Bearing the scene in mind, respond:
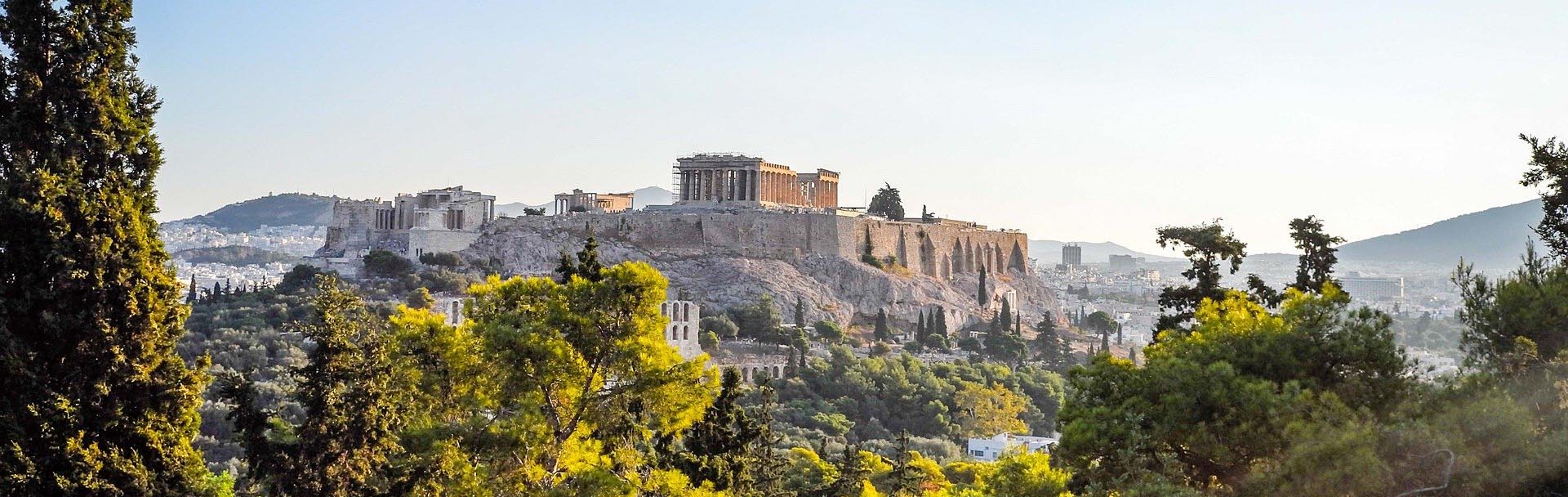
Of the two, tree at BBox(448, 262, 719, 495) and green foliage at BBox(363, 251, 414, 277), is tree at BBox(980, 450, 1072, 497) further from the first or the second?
green foliage at BBox(363, 251, 414, 277)

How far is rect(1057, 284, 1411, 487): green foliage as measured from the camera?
13.1 metres

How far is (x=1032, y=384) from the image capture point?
55094 millimetres

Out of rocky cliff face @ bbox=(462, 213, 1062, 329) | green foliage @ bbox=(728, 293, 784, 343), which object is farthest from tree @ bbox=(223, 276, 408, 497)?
rocky cliff face @ bbox=(462, 213, 1062, 329)

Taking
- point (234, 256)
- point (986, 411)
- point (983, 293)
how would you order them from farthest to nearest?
1. point (234, 256)
2. point (983, 293)
3. point (986, 411)

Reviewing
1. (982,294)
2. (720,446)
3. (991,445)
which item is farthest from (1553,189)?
(982,294)

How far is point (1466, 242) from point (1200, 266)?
154 meters

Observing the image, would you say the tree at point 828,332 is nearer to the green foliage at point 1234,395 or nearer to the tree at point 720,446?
the tree at point 720,446

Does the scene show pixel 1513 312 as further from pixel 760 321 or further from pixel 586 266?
pixel 760 321

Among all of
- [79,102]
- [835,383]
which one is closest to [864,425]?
[835,383]

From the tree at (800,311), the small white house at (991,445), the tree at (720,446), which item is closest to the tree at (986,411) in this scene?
the small white house at (991,445)

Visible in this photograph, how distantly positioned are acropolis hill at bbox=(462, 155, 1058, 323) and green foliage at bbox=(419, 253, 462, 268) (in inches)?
62.5

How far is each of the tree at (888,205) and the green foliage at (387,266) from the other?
96.5 feet

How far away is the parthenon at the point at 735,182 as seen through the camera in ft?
253

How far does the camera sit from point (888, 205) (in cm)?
8481
